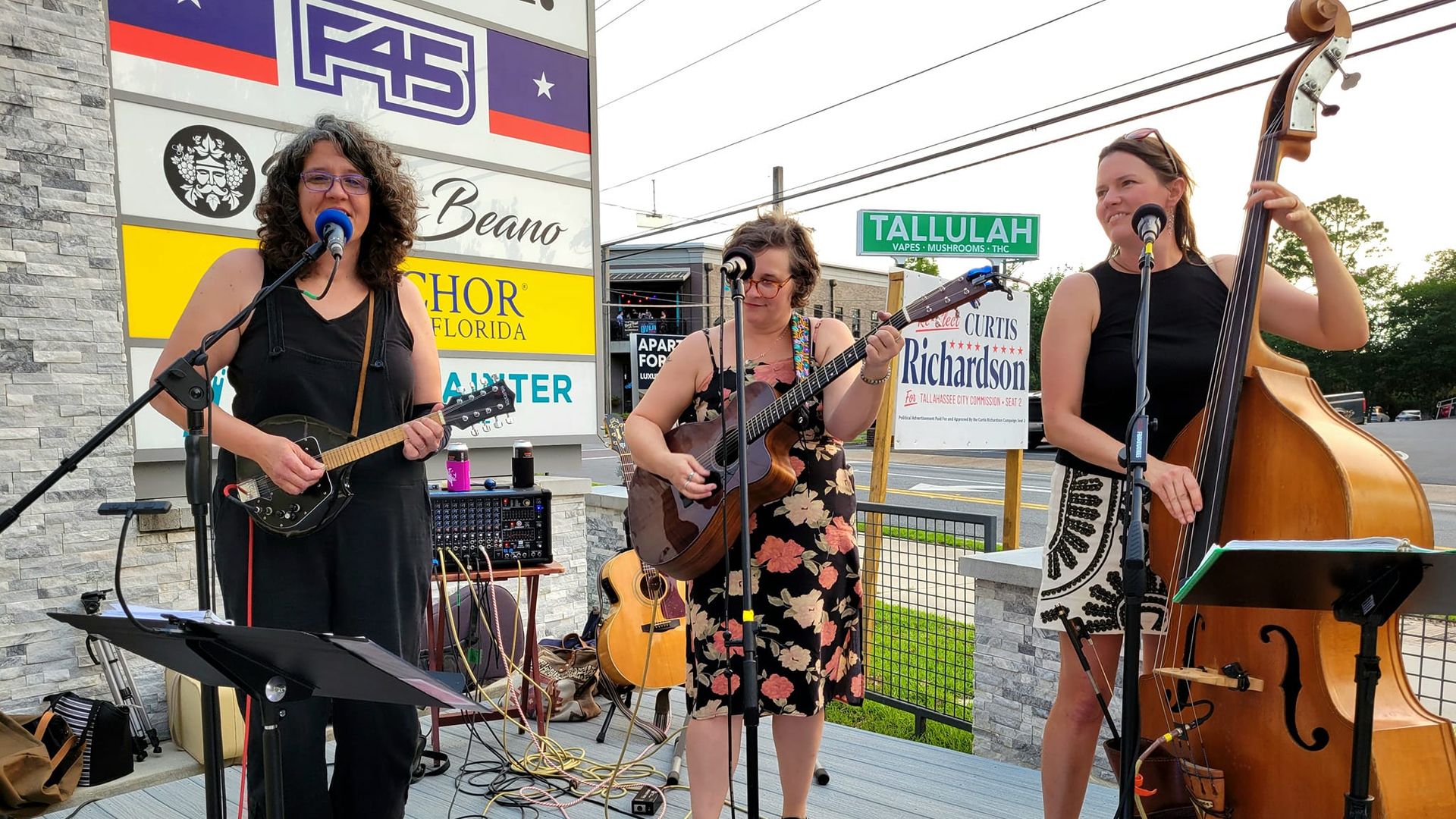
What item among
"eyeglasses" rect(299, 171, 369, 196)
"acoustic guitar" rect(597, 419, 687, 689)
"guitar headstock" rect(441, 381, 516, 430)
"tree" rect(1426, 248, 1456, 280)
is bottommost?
"acoustic guitar" rect(597, 419, 687, 689)

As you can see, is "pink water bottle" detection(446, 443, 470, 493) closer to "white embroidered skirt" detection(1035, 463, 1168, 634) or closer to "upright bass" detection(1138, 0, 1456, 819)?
"white embroidered skirt" detection(1035, 463, 1168, 634)

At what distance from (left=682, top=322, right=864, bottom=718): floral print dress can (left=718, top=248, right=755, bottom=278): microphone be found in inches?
10.5

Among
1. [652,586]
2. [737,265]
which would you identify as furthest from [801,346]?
[652,586]

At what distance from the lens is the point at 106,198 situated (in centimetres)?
338

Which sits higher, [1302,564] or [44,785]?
[1302,564]

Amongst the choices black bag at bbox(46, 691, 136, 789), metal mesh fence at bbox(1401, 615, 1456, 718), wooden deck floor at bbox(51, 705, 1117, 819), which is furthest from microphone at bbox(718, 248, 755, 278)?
black bag at bbox(46, 691, 136, 789)

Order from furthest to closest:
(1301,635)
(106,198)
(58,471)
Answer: (106,198) → (58,471) → (1301,635)

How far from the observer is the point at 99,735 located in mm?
3027

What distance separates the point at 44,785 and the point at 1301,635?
3.60 metres

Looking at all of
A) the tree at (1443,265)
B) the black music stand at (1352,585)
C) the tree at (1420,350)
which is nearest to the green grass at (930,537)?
the black music stand at (1352,585)

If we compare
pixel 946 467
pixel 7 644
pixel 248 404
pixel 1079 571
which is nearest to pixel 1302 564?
pixel 1079 571

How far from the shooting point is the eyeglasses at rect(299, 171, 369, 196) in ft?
6.14

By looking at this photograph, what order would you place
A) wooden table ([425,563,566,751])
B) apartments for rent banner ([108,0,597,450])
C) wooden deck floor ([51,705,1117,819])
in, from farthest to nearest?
1. apartments for rent banner ([108,0,597,450])
2. wooden table ([425,563,566,751])
3. wooden deck floor ([51,705,1117,819])

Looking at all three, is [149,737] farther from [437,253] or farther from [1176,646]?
[1176,646]
